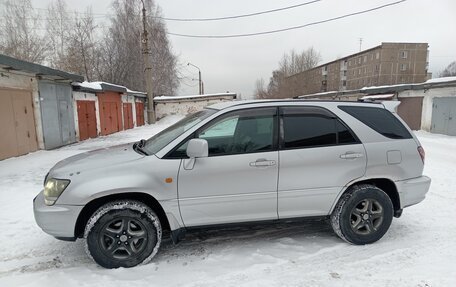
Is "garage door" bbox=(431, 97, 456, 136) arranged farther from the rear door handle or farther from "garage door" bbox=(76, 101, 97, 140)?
"garage door" bbox=(76, 101, 97, 140)

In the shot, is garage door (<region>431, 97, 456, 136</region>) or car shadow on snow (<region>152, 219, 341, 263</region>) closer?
car shadow on snow (<region>152, 219, 341, 263</region>)

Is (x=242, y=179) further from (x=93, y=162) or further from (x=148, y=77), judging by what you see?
(x=148, y=77)

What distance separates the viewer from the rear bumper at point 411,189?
140 inches

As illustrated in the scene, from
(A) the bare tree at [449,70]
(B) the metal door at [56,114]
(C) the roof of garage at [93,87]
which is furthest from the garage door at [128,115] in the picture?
(A) the bare tree at [449,70]

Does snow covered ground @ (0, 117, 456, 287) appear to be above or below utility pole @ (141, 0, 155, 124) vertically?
below

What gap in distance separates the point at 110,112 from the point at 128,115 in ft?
13.2

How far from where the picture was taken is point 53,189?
3.00 meters

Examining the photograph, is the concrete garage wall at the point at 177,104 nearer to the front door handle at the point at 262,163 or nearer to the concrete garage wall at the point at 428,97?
the concrete garage wall at the point at 428,97

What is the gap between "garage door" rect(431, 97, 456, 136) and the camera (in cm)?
1545

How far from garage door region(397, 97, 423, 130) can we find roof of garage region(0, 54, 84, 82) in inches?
762

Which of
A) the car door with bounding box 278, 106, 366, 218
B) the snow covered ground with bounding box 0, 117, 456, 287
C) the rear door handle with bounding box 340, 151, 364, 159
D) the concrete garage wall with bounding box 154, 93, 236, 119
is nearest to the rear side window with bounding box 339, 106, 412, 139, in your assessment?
the car door with bounding box 278, 106, 366, 218

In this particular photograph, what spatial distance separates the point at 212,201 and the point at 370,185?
6.39 feet

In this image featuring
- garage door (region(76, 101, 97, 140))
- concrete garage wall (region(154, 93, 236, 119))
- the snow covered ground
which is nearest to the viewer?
the snow covered ground

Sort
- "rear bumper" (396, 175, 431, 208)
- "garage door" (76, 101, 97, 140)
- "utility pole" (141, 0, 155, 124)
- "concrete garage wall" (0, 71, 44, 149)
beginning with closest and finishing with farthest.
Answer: "rear bumper" (396, 175, 431, 208)
"concrete garage wall" (0, 71, 44, 149)
"garage door" (76, 101, 97, 140)
"utility pole" (141, 0, 155, 124)
